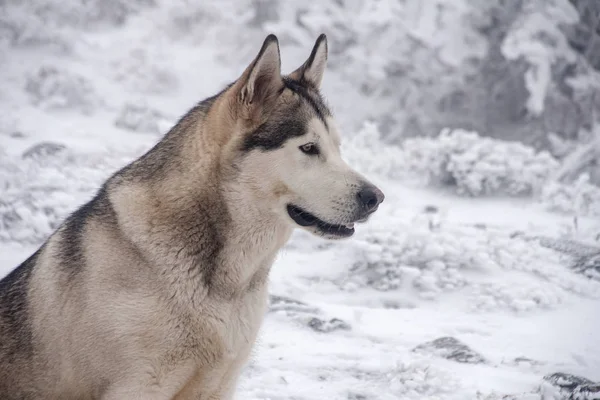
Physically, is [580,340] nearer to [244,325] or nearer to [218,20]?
[244,325]

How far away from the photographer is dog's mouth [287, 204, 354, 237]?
3.01m

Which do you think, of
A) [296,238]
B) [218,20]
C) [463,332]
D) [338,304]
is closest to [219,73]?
[218,20]

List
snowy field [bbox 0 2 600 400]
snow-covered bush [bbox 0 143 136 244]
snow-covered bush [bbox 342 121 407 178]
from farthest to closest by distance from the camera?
snow-covered bush [bbox 342 121 407 178] → snow-covered bush [bbox 0 143 136 244] → snowy field [bbox 0 2 600 400]

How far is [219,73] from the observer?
10797 mm

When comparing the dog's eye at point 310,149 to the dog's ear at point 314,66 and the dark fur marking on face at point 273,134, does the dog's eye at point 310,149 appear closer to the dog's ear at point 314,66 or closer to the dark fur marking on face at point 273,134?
the dark fur marking on face at point 273,134

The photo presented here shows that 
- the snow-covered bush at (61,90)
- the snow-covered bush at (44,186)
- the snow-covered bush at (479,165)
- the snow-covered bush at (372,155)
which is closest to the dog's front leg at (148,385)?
the snow-covered bush at (44,186)

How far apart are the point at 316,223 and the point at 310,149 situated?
32 cm

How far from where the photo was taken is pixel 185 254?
2.90m

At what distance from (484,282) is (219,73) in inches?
246

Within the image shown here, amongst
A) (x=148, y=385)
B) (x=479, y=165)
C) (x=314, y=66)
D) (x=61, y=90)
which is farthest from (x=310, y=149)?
(x=61, y=90)

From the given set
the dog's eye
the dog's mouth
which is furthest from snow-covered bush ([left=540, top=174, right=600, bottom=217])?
the dog's eye

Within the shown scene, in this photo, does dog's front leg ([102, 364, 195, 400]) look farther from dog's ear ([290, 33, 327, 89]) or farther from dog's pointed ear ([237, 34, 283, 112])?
dog's ear ([290, 33, 327, 89])

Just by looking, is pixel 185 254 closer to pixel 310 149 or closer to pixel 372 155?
pixel 310 149

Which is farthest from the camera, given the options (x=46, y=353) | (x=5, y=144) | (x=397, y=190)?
(x=397, y=190)
